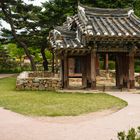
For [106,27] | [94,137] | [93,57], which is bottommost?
[94,137]

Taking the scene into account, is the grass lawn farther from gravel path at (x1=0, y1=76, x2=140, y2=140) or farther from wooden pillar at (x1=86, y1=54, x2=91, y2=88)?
wooden pillar at (x1=86, y1=54, x2=91, y2=88)

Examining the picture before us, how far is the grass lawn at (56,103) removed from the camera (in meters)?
13.7

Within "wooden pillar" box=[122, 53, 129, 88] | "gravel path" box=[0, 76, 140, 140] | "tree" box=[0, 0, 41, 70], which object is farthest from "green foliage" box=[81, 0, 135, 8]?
"gravel path" box=[0, 76, 140, 140]

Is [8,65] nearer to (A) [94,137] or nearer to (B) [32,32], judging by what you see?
(B) [32,32]

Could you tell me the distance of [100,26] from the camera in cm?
2123

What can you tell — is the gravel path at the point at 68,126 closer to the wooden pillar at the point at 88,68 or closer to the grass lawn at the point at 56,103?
the grass lawn at the point at 56,103

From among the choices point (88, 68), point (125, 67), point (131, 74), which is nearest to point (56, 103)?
point (88, 68)

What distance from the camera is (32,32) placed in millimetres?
38688

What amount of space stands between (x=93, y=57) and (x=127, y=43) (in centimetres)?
206

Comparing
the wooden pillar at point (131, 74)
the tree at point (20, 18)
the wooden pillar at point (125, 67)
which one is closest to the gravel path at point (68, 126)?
the wooden pillar at point (131, 74)

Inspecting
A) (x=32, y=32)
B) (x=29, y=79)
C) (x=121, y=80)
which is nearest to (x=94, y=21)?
(x=121, y=80)

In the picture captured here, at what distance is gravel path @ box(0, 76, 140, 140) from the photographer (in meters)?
9.90

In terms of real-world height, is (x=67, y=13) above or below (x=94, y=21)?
above

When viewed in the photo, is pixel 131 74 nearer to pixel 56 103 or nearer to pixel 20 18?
pixel 56 103
